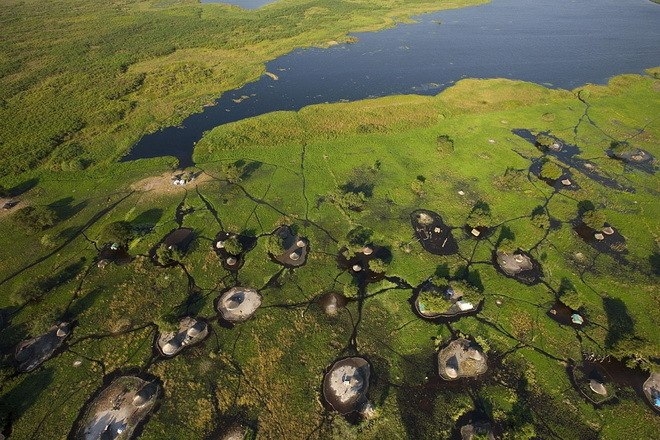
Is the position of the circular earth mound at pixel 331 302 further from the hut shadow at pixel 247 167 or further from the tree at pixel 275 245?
the hut shadow at pixel 247 167

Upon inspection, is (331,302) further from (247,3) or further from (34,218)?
(247,3)

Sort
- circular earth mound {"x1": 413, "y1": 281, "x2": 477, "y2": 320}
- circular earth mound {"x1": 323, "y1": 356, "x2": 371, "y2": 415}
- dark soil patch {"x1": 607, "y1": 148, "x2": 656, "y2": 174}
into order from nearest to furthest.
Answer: circular earth mound {"x1": 323, "y1": 356, "x2": 371, "y2": 415}, circular earth mound {"x1": 413, "y1": 281, "x2": 477, "y2": 320}, dark soil patch {"x1": 607, "y1": 148, "x2": 656, "y2": 174}

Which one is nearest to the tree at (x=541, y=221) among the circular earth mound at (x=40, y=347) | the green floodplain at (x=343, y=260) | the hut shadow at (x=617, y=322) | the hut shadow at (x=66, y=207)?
the green floodplain at (x=343, y=260)

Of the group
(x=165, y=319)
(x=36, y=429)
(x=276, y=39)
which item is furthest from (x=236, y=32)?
(x=36, y=429)

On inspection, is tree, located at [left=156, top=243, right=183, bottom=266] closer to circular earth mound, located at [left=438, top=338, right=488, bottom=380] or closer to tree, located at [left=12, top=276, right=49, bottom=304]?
tree, located at [left=12, top=276, right=49, bottom=304]

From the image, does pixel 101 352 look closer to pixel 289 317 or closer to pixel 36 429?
pixel 36 429

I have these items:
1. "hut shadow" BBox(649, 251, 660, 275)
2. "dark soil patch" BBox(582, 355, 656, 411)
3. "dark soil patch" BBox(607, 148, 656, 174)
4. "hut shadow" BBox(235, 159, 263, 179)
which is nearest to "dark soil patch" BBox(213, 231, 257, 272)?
"hut shadow" BBox(235, 159, 263, 179)

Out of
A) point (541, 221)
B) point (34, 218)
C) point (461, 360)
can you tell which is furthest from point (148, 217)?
point (541, 221)
